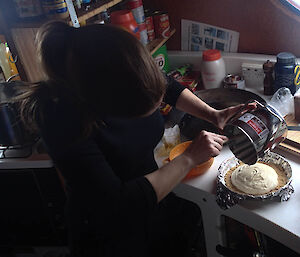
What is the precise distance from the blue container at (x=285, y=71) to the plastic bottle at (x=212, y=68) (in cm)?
28

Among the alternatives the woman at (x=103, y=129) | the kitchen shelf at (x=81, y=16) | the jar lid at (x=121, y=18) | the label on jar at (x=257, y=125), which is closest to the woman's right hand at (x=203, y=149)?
the woman at (x=103, y=129)

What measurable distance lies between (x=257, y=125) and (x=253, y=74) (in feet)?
2.51

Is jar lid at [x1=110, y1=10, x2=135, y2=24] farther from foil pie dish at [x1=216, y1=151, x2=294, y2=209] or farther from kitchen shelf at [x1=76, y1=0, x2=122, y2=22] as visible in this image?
foil pie dish at [x1=216, y1=151, x2=294, y2=209]

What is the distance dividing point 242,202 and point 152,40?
1.01 metres

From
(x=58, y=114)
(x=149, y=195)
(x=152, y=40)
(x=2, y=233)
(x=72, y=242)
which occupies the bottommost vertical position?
(x=2, y=233)

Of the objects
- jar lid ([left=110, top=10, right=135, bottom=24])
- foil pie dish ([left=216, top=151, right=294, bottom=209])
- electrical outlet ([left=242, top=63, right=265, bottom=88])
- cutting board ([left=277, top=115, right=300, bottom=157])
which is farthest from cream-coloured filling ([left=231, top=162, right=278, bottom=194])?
jar lid ([left=110, top=10, right=135, bottom=24])

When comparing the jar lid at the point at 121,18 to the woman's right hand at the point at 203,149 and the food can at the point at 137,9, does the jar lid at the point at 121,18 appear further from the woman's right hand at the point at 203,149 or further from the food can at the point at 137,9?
the woman's right hand at the point at 203,149

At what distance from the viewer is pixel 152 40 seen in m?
1.71

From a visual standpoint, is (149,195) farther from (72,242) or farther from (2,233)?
(2,233)

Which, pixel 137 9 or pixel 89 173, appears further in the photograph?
pixel 137 9

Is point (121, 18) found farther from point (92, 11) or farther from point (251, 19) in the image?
point (251, 19)

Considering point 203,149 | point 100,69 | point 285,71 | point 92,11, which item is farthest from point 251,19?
point 100,69

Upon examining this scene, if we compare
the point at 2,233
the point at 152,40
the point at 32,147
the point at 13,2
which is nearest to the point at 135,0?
the point at 152,40

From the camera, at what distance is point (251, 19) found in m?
1.59
